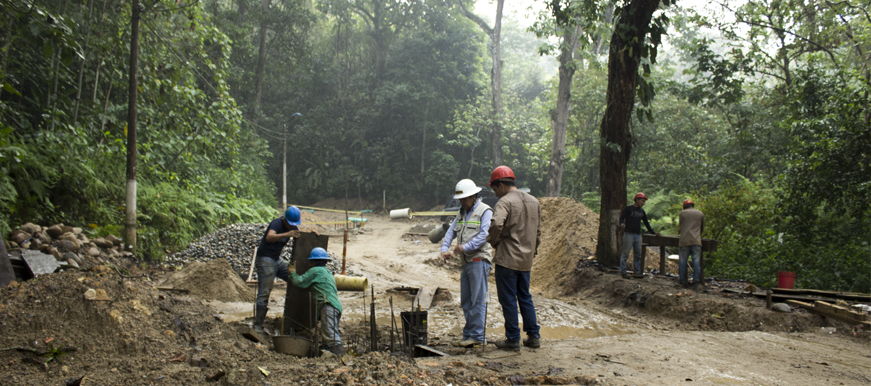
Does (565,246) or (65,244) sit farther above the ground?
(65,244)

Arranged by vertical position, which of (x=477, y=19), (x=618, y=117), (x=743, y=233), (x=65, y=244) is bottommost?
(x=65, y=244)

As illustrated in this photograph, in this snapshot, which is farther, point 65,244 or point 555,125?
point 555,125

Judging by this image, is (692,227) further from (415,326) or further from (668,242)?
(415,326)

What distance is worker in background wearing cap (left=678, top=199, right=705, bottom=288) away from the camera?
27.6ft

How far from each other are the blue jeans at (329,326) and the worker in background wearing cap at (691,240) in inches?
251

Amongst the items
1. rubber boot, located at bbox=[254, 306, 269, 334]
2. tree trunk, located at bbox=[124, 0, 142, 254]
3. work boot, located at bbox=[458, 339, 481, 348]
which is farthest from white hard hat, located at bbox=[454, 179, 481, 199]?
tree trunk, located at bbox=[124, 0, 142, 254]

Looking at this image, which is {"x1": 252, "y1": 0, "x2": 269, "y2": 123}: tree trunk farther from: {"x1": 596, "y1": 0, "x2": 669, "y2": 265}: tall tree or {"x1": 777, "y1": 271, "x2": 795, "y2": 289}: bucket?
{"x1": 777, "y1": 271, "x2": 795, "y2": 289}: bucket

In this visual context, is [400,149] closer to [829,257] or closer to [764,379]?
[829,257]

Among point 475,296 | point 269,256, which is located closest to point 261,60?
point 269,256

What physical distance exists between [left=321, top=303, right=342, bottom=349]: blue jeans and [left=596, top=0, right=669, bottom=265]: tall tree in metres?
6.87

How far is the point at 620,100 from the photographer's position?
9680 millimetres

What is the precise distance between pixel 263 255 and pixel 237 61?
29.8m

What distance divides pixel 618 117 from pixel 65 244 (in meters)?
10.7

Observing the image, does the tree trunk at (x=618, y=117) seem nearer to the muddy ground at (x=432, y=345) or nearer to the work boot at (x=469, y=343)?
the muddy ground at (x=432, y=345)
